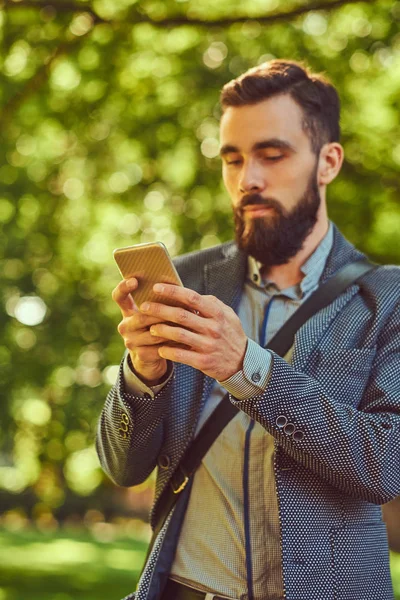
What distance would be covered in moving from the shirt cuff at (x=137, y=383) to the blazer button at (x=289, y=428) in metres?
0.43

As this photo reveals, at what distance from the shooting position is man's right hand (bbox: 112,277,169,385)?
2.49m

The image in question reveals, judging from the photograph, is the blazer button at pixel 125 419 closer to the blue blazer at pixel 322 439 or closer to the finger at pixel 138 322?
the blue blazer at pixel 322 439

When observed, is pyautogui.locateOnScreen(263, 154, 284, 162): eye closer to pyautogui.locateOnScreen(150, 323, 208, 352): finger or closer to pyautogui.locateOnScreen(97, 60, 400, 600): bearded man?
pyautogui.locateOnScreen(97, 60, 400, 600): bearded man

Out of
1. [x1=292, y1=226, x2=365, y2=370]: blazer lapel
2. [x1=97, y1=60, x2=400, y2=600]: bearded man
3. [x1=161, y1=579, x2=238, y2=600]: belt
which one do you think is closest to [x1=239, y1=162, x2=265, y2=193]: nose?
[x1=97, y1=60, x2=400, y2=600]: bearded man

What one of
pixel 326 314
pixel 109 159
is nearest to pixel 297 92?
pixel 326 314

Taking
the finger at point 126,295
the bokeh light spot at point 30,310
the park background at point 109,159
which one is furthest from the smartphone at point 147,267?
the bokeh light spot at point 30,310

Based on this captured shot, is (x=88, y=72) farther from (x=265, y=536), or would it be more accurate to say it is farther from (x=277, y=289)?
(x=265, y=536)

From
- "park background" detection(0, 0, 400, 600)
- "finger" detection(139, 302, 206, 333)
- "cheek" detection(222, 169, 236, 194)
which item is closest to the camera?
"finger" detection(139, 302, 206, 333)

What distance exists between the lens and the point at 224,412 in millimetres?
2871

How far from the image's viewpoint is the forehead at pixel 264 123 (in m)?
3.17

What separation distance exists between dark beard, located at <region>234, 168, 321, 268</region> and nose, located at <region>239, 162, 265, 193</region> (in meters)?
0.03

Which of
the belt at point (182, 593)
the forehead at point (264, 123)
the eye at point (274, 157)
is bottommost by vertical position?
the belt at point (182, 593)

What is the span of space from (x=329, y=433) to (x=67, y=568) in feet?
41.7

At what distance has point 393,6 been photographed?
6348mm
